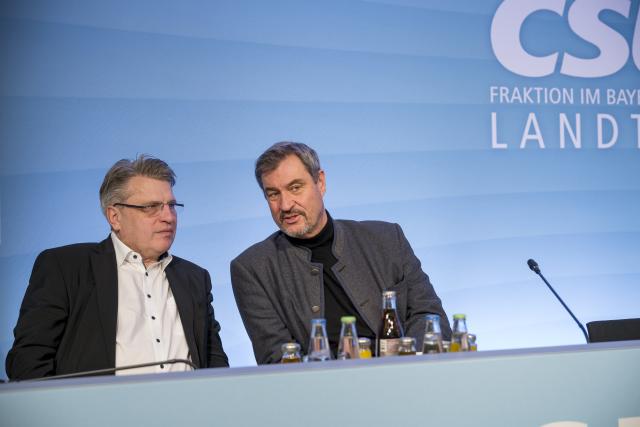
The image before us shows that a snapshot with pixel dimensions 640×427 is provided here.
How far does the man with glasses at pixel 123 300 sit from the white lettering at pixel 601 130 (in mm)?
2540

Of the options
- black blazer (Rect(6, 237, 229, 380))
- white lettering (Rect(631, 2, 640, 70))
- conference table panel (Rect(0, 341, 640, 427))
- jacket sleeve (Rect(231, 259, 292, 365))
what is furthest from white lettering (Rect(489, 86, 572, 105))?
conference table panel (Rect(0, 341, 640, 427))

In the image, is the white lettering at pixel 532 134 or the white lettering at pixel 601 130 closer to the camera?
the white lettering at pixel 532 134

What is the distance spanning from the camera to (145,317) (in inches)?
101

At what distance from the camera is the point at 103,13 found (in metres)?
3.53

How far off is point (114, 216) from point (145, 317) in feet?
1.25

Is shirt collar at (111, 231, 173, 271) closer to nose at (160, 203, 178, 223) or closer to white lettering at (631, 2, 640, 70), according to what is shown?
nose at (160, 203, 178, 223)

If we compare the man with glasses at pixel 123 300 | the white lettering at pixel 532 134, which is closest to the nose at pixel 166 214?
the man with glasses at pixel 123 300

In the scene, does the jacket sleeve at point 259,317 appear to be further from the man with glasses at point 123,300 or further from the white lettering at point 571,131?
the white lettering at point 571,131

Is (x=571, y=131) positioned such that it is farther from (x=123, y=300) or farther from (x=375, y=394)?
(x=375, y=394)

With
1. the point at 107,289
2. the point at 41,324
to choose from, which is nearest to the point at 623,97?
the point at 107,289

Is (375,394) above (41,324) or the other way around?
the other way around

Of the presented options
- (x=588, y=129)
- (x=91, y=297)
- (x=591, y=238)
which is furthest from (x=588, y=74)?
(x=91, y=297)

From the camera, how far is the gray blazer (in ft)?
8.58

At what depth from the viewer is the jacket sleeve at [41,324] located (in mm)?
2320
